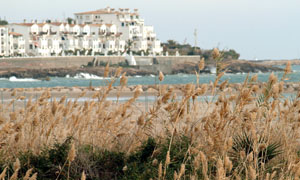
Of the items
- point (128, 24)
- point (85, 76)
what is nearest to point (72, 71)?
point (85, 76)

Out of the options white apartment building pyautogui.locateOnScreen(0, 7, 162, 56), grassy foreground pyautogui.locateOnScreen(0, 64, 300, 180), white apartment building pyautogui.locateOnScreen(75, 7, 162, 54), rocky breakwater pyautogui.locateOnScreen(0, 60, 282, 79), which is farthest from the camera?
white apartment building pyautogui.locateOnScreen(75, 7, 162, 54)

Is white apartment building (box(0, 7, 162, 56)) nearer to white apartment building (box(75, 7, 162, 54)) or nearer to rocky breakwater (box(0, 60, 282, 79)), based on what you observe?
white apartment building (box(75, 7, 162, 54))

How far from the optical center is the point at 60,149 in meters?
4.72

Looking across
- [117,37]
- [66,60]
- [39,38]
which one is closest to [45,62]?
[66,60]

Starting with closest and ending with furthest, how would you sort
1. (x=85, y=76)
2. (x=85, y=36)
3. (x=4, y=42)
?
(x=85, y=76)
(x=4, y=42)
(x=85, y=36)

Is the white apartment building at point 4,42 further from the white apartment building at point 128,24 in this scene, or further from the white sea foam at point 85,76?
the white apartment building at point 128,24

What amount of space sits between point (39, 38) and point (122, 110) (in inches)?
3532

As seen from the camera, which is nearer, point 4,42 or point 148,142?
point 148,142

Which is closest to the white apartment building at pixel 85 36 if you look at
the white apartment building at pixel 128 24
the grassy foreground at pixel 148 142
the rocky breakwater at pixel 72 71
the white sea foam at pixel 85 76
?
the white apartment building at pixel 128 24

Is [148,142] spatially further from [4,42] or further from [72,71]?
[4,42]

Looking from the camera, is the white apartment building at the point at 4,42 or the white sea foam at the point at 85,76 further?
the white apartment building at the point at 4,42

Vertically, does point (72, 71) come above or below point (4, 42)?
below

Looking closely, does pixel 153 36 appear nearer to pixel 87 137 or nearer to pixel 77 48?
pixel 77 48

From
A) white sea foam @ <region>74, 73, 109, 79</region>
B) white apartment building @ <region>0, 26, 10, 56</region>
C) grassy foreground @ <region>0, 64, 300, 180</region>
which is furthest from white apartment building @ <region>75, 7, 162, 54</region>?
grassy foreground @ <region>0, 64, 300, 180</region>
